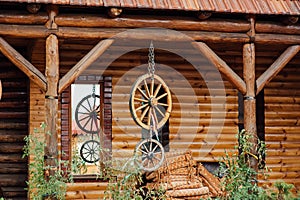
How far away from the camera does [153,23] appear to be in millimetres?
9570

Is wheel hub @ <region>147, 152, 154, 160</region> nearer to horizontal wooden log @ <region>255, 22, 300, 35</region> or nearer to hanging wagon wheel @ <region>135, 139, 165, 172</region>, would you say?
hanging wagon wheel @ <region>135, 139, 165, 172</region>

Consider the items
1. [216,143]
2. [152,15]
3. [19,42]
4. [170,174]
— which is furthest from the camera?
[216,143]

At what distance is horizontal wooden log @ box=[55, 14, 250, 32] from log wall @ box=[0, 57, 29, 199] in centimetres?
285

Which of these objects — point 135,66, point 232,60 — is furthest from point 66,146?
point 232,60

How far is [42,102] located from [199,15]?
11.3ft

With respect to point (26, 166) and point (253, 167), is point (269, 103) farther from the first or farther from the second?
point (26, 166)

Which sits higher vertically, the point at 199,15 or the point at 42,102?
the point at 199,15

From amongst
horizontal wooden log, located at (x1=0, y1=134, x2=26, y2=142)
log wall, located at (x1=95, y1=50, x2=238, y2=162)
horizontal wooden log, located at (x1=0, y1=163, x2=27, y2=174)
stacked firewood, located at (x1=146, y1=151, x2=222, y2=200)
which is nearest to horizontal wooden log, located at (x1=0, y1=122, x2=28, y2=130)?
horizontal wooden log, located at (x1=0, y1=134, x2=26, y2=142)

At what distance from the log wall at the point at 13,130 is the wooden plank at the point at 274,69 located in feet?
14.8

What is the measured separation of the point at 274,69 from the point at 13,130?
16.6ft

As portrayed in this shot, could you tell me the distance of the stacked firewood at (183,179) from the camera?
1023cm

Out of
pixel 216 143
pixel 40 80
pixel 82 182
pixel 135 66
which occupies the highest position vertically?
pixel 135 66

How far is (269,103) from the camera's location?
12461 millimetres

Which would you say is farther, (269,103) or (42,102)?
(269,103)
